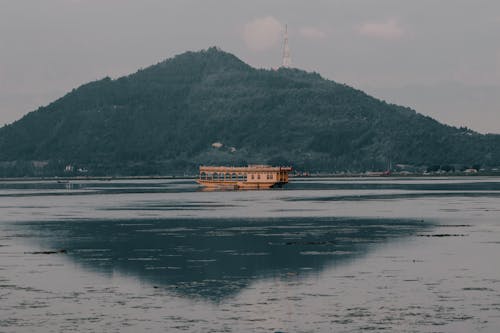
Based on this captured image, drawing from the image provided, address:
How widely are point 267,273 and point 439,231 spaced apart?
33761 millimetres

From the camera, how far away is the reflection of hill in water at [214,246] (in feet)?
175

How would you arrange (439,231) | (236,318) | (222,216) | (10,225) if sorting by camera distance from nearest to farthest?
(236,318) → (439,231) → (10,225) → (222,216)

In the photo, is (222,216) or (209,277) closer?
(209,277)

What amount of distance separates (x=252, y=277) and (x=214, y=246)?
19.3m

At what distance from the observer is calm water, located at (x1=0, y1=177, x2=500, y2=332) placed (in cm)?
3928

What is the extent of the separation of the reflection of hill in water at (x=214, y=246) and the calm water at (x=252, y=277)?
4.3 inches

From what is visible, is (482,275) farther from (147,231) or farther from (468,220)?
(468,220)

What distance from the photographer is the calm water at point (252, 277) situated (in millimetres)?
39281

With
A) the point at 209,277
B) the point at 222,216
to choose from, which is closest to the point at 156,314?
the point at 209,277

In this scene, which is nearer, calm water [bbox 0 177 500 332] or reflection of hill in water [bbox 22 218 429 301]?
calm water [bbox 0 177 500 332]

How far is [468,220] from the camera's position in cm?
9825

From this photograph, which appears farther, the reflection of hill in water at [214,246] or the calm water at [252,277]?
the reflection of hill in water at [214,246]

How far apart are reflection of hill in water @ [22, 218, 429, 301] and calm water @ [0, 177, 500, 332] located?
11 cm

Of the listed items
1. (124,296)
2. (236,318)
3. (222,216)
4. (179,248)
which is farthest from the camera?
(222,216)
